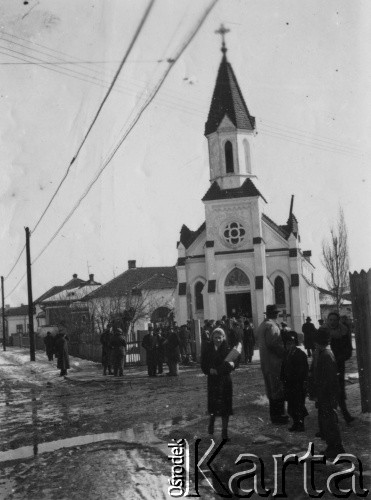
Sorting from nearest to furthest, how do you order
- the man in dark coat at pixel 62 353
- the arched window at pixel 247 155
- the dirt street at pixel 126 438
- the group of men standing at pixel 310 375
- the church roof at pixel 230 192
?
the dirt street at pixel 126 438
the group of men standing at pixel 310 375
the man in dark coat at pixel 62 353
the church roof at pixel 230 192
the arched window at pixel 247 155

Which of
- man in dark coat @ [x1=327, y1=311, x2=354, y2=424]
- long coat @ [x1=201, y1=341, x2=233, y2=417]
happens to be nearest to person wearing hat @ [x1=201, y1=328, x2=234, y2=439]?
long coat @ [x1=201, y1=341, x2=233, y2=417]

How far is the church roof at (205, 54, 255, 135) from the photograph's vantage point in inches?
1699

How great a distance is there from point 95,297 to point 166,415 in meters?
48.0

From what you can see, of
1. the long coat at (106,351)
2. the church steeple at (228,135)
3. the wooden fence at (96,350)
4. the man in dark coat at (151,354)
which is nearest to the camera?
the man in dark coat at (151,354)

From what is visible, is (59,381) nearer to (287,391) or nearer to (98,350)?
(98,350)

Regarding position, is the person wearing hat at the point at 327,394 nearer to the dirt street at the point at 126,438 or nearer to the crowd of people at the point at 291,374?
the crowd of people at the point at 291,374

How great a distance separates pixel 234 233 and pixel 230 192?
2.74 m

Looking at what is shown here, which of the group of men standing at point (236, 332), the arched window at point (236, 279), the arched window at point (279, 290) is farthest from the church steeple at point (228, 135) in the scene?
the group of men standing at point (236, 332)

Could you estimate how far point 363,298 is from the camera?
9.73 metres

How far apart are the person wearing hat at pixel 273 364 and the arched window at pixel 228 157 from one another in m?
33.8

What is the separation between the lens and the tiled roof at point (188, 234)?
43.6 metres

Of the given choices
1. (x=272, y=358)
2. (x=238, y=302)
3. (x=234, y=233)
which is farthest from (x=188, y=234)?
(x=272, y=358)

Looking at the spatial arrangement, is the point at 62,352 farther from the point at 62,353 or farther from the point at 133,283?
the point at 133,283

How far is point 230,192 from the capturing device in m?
41.9
